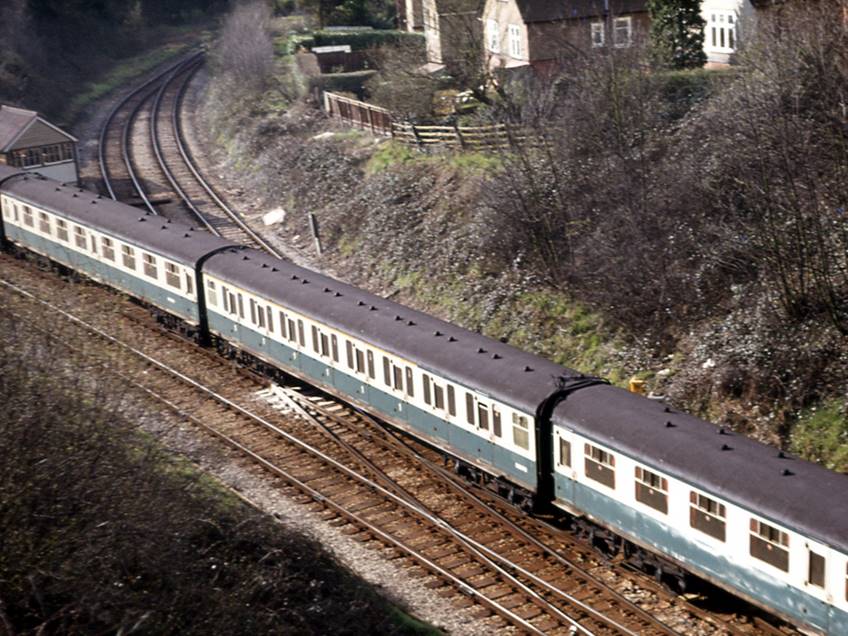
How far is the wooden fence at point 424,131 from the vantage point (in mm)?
36938

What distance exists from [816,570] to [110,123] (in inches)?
2037

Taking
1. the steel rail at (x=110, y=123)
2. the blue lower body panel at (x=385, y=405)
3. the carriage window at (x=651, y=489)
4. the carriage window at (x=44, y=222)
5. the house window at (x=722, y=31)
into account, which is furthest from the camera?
the steel rail at (x=110, y=123)

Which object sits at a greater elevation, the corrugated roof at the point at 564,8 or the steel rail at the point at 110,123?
the corrugated roof at the point at 564,8

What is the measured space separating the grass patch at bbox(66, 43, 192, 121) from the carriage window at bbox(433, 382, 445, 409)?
1786 inches

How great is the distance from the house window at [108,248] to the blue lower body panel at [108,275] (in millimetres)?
328

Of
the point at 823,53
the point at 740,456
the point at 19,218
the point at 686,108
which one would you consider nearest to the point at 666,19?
the point at 686,108

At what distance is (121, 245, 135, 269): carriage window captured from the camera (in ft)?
107

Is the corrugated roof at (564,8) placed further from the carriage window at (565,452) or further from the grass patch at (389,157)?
the carriage window at (565,452)

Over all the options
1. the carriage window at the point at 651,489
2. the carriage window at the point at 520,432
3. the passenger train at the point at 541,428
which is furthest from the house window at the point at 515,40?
the carriage window at the point at 651,489

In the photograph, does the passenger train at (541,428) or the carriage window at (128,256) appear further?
the carriage window at (128,256)

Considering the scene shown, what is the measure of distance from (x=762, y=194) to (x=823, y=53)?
11.0ft

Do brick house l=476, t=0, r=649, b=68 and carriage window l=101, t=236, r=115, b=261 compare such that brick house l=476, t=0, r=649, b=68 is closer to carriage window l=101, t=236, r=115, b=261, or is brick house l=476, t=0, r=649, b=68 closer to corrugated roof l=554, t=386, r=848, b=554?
carriage window l=101, t=236, r=115, b=261

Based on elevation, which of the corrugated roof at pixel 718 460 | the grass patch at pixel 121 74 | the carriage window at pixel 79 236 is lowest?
the corrugated roof at pixel 718 460

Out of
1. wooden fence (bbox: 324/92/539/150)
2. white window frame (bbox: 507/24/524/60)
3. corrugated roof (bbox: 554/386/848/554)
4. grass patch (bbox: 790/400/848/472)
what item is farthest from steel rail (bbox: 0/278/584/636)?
white window frame (bbox: 507/24/524/60)
